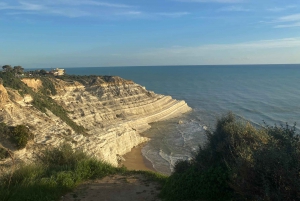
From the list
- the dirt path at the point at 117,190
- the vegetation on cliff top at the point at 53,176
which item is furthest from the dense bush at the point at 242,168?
the vegetation on cliff top at the point at 53,176

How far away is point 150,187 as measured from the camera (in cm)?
1179

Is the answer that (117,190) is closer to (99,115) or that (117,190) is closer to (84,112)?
(84,112)

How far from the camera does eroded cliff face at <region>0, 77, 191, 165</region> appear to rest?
22.0 metres

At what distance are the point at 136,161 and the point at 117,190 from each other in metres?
16.9

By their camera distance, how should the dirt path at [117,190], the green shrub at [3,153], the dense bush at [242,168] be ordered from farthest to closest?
the green shrub at [3,153] < the dirt path at [117,190] < the dense bush at [242,168]

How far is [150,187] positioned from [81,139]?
40.2ft

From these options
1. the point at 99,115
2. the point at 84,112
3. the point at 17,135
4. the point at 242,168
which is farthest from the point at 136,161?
the point at 242,168

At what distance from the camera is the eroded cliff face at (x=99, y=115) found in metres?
22.0

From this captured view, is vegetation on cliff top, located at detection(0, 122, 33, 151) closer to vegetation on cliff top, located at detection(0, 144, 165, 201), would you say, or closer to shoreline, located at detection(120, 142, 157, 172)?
vegetation on cliff top, located at detection(0, 144, 165, 201)

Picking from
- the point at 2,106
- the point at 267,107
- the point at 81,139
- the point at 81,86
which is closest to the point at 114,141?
the point at 81,139

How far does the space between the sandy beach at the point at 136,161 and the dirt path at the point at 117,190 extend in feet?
42.6

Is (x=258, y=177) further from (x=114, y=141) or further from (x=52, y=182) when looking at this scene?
(x=114, y=141)

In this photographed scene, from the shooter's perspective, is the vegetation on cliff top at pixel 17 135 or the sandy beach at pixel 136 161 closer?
the vegetation on cliff top at pixel 17 135

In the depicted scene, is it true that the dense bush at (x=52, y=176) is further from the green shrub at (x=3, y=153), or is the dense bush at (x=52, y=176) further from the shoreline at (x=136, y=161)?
the shoreline at (x=136, y=161)
